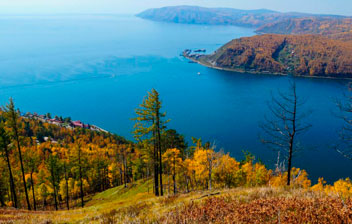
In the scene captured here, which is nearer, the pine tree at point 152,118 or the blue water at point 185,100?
the pine tree at point 152,118

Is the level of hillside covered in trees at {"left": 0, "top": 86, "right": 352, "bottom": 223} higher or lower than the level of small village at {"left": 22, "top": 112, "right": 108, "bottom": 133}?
higher

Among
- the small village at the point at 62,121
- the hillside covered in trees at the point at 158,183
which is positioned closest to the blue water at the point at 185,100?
the small village at the point at 62,121

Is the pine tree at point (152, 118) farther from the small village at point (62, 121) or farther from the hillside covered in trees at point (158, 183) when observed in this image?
the small village at point (62, 121)

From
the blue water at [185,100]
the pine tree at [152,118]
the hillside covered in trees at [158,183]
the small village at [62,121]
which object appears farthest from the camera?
the small village at [62,121]

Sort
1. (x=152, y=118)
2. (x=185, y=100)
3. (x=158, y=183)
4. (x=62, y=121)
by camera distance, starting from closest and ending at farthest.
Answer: (x=152, y=118) < (x=158, y=183) < (x=62, y=121) < (x=185, y=100)

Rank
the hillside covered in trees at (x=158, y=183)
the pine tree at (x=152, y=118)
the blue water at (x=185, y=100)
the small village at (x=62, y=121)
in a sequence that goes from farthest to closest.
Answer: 1. the small village at (x=62, y=121)
2. the blue water at (x=185, y=100)
3. the pine tree at (x=152, y=118)
4. the hillside covered in trees at (x=158, y=183)

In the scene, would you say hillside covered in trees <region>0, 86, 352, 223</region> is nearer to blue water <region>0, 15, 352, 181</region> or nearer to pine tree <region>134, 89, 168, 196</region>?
pine tree <region>134, 89, 168, 196</region>

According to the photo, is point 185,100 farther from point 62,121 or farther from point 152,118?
point 152,118

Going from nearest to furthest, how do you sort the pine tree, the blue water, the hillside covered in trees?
the hillside covered in trees
the pine tree
the blue water

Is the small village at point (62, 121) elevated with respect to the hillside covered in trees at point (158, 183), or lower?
lower

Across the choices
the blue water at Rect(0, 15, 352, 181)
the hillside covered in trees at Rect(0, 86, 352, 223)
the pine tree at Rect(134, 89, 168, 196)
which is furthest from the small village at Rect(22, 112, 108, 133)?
the pine tree at Rect(134, 89, 168, 196)


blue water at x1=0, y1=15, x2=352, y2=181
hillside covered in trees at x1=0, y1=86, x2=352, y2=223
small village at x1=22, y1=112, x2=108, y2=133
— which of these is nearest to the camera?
hillside covered in trees at x1=0, y1=86, x2=352, y2=223

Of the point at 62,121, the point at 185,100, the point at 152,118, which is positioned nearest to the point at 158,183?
the point at 152,118

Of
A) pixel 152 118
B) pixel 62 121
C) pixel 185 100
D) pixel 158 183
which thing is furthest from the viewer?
pixel 185 100
